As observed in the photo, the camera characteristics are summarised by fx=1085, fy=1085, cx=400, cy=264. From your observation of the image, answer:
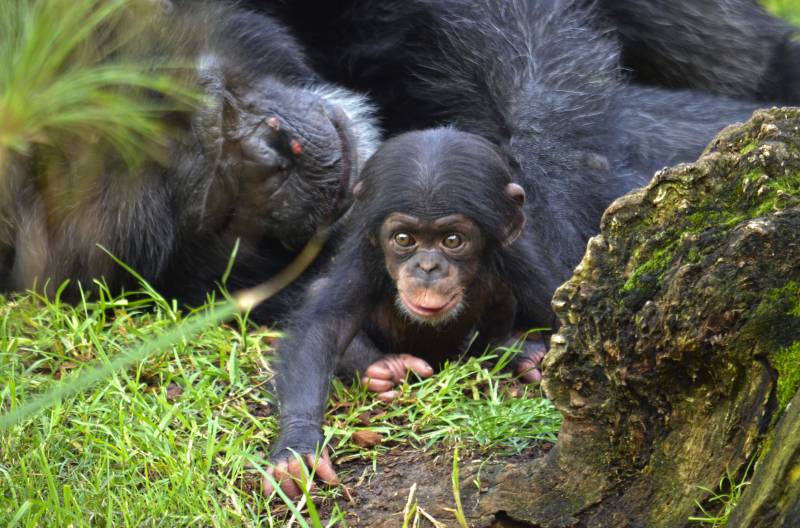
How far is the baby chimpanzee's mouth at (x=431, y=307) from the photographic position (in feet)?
10.9

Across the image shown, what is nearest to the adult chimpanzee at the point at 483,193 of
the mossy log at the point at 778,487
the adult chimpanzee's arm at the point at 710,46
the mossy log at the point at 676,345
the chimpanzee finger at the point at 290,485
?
the chimpanzee finger at the point at 290,485

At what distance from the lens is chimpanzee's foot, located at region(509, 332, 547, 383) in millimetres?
3492

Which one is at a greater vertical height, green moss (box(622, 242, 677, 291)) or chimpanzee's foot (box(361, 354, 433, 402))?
green moss (box(622, 242, 677, 291))

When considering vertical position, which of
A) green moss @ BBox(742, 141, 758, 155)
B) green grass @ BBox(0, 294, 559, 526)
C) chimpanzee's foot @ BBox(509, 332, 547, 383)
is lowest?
green grass @ BBox(0, 294, 559, 526)

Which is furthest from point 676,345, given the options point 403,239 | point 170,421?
point 170,421

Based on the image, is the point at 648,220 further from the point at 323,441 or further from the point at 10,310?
the point at 10,310

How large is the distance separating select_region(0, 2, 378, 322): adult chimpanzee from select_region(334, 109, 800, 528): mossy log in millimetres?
1665

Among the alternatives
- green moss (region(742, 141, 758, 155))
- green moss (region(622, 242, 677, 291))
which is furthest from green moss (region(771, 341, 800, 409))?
green moss (region(742, 141, 758, 155))

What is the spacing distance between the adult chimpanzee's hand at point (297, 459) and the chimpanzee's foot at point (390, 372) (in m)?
0.34

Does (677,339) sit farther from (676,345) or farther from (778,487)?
(778,487)

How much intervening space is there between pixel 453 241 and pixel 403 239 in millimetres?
156

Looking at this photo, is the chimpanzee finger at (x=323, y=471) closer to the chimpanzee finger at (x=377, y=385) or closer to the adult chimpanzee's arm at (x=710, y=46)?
the chimpanzee finger at (x=377, y=385)

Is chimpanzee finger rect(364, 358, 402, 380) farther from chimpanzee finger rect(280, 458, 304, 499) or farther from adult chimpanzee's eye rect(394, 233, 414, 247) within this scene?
chimpanzee finger rect(280, 458, 304, 499)

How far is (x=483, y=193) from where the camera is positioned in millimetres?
3416
